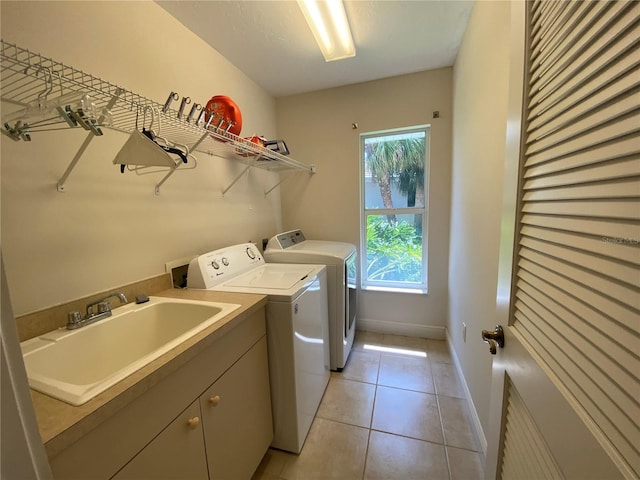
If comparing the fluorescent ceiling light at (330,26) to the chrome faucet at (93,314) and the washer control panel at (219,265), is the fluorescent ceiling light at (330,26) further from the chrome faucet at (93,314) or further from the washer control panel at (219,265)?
the chrome faucet at (93,314)

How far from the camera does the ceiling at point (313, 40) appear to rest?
1.54m

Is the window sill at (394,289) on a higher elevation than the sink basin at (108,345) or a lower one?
lower

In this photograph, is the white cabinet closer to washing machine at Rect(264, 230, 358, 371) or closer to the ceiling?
washing machine at Rect(264, 230, 358, 371)

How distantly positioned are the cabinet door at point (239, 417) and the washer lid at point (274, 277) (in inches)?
12.0

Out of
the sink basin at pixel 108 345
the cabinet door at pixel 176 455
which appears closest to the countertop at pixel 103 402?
the sink basin at pixel 108 345

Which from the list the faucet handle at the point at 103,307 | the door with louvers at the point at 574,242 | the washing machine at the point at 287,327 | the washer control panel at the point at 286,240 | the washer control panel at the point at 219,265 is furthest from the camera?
the washer control panel at the point at 286,240

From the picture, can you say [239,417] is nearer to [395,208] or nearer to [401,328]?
[401,328]

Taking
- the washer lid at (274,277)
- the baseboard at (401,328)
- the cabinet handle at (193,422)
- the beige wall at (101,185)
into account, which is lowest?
the baseboard at (401,328)

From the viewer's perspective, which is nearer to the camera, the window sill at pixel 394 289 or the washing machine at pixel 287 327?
the washing machine at pixel 287 327

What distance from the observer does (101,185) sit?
117cm

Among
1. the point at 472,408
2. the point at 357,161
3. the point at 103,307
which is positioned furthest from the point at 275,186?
the point at 472,408

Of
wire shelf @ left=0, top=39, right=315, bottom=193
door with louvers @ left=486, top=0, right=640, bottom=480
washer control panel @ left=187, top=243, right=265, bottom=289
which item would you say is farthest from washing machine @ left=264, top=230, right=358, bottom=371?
door with louvers @ left=486, top=0, right=640, bottom=480

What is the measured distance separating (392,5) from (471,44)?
0.57 m

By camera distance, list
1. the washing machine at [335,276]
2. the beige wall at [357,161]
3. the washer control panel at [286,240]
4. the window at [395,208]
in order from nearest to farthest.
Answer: the washing machine at [335,276] < the washer control panel at [286,240] < the beige wall at [357,161] < the window at [395,208]
